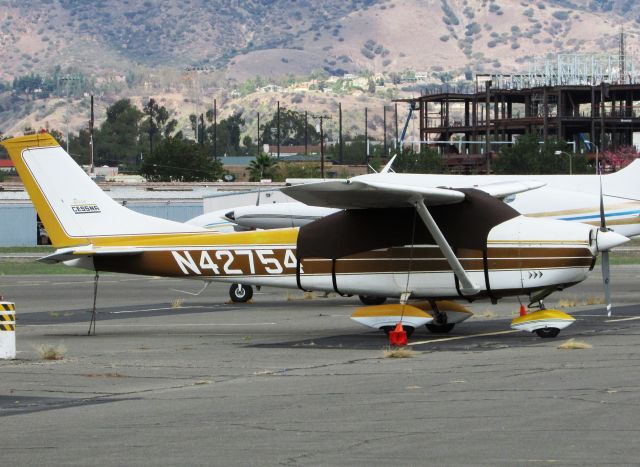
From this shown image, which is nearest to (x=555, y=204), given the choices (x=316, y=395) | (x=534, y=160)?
(x=316, y=395)

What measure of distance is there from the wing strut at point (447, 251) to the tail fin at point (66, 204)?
4865mm

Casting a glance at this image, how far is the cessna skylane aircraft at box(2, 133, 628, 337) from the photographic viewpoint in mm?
20359

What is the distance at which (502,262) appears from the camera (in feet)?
67.7

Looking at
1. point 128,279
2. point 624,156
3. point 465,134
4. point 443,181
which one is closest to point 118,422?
point 443,181

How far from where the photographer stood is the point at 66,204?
23.2m

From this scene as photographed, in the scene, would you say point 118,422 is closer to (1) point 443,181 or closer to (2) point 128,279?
(1) point 443,181

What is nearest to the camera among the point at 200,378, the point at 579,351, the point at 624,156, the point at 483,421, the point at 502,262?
the point at 483,421

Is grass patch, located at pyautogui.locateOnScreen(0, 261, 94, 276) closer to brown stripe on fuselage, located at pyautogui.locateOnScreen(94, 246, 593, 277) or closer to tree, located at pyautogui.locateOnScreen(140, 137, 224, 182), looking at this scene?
brown stripe on fuselage, located at pyautogui.locateOnScreen(94, 246, 593, 277)

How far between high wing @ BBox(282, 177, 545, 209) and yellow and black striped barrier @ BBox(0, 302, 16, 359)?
441 cm

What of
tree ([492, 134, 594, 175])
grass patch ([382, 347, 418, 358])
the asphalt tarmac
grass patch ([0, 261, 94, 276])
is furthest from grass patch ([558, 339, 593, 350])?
tree ([492, 134, 594, 175])

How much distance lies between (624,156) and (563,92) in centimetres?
1108

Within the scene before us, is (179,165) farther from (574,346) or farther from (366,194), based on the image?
(574,346)

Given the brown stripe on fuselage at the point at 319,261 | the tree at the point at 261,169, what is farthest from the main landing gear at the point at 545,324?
the tree at the point at 261,169

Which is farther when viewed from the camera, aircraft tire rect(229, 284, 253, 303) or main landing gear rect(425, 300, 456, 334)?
aircraft tire rect(229, 284, 253, 303)
